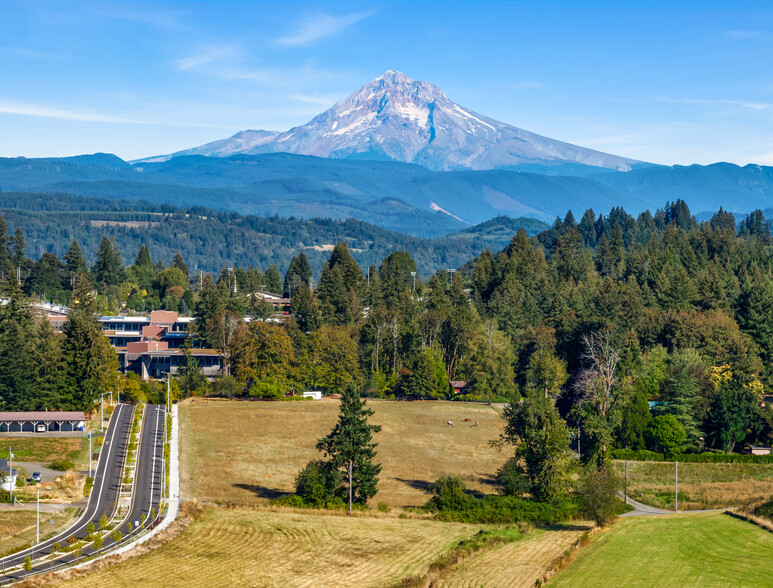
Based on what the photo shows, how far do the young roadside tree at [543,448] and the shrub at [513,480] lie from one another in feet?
1.73

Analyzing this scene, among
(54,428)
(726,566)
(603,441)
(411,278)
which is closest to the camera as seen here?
(726,566)

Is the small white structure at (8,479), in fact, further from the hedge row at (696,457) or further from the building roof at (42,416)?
the hedge row at (696,457)

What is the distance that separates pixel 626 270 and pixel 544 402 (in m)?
90.2

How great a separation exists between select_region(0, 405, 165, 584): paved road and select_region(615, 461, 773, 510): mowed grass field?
3816 cm

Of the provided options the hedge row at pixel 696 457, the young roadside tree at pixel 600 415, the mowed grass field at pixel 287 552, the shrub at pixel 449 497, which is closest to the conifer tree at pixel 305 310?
the young roadside tree at pixel 600 415

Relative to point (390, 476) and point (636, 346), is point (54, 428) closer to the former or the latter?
point (390, 476)

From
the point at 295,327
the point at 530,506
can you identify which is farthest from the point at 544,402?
the point at 295,327

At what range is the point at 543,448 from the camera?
242 feet

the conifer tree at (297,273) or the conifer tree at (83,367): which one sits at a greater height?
the conifer tree at (297,273)

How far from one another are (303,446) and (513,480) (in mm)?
23780

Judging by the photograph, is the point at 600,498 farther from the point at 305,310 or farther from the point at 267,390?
the point at 305,310

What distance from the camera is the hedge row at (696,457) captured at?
296ft

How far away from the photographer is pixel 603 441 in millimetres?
84250

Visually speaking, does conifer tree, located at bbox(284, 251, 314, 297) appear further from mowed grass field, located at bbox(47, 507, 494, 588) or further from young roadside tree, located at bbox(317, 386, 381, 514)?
mowed grass field, located at bbox(47, 507, 494, 588)
